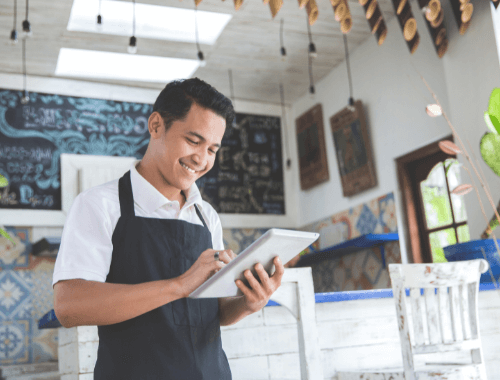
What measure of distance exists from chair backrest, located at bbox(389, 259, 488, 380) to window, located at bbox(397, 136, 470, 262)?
204 centimetres

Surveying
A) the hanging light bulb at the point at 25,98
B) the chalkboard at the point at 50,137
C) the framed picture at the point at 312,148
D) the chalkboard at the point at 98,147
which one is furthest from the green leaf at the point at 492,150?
the hanging light bulb at the point at 25,98

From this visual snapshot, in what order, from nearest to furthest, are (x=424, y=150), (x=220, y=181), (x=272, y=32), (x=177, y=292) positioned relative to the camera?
(x=177, y=292) → (x=424, y=150) → (x=272, y=32) → (x=220, y=181)

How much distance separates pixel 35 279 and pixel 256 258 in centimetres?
431

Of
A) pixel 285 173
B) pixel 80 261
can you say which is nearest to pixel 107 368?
pixel 80 261

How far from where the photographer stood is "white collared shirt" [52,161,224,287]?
114 cm

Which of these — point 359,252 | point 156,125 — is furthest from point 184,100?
point 359,252

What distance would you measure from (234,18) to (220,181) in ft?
6.34

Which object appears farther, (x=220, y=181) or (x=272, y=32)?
(x=220, y=181)

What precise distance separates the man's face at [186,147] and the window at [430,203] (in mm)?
3256

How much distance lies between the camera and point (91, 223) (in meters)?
1.19

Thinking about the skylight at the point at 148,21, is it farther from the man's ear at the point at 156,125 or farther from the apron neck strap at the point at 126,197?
the apron neck strap at the point at 126,197

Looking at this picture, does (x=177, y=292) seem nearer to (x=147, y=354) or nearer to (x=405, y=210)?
(x=147, y=354)

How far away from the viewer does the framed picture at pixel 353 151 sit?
4871 mm

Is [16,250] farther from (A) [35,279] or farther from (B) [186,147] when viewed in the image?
(B) [186,147]
